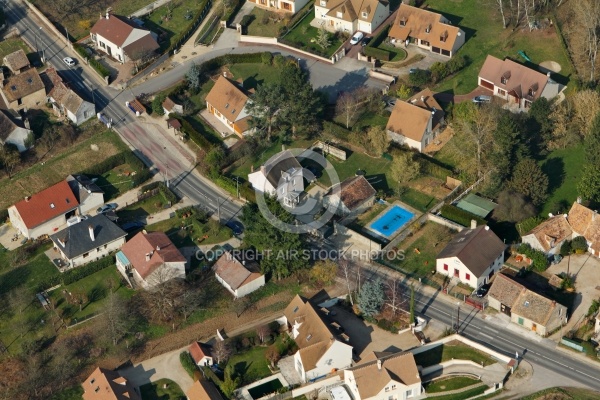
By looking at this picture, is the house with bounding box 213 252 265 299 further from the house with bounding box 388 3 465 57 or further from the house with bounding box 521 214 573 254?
the house with bounding box 388 3 465 57

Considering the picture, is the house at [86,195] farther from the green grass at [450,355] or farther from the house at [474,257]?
the green grass at [450,355]

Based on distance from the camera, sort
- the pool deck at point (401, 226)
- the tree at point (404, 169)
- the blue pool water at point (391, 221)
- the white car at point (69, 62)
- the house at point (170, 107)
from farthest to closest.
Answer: the white car at point (69, 62) → the house at point (170, 107) → the tree at point (404, 169) → the blue pool water at point (391, 221) → the pool deck at point (401, 226)

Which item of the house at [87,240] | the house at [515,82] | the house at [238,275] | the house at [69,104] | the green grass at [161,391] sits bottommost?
the green grass at [161,391]

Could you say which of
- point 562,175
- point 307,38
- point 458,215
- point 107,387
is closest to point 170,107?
point 307,38

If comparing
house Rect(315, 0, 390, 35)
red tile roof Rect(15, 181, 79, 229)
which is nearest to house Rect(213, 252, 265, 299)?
red tile roof Rect(15, 181, 79, 229)

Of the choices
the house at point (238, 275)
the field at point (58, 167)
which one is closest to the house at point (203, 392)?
the house at point (238, 275)

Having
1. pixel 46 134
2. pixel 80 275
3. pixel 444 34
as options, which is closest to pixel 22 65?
pixel 46 134
